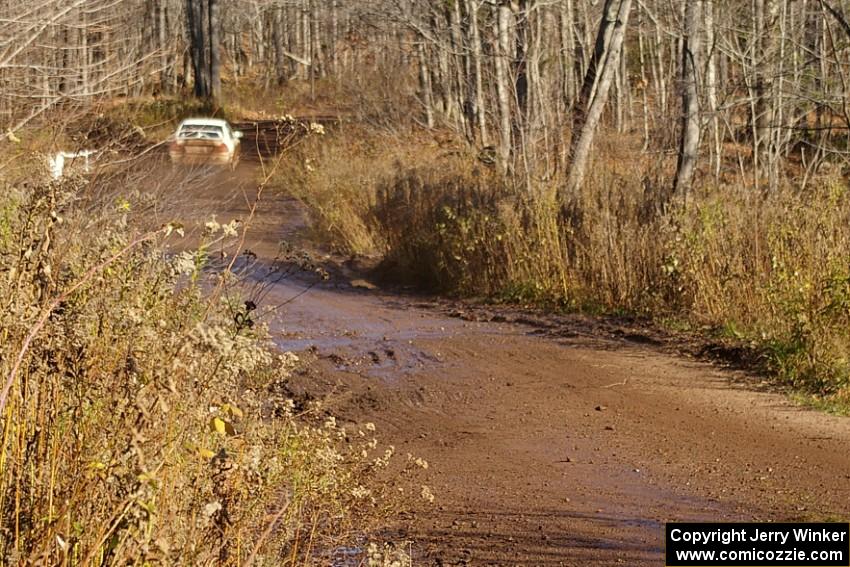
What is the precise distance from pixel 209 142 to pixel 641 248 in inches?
649

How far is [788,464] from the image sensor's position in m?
7.65

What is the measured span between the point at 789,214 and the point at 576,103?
25.2 feet

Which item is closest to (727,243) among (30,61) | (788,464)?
(788,464)

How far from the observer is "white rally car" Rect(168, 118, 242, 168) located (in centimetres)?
2231

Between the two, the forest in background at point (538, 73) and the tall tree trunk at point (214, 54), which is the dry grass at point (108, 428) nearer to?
the forest in background at point (538, 73)

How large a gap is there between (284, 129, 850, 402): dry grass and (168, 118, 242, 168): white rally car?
3.45 metres

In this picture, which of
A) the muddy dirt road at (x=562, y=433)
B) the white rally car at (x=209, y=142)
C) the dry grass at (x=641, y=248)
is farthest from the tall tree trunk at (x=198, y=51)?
the muddy dirt road at (x=562, y=433)

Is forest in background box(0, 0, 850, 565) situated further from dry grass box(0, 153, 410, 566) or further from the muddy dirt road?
the muddy dirt road

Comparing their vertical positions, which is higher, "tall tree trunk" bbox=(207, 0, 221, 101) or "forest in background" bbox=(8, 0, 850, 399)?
"forest in background" bbox=(8, 0, 850, 399)

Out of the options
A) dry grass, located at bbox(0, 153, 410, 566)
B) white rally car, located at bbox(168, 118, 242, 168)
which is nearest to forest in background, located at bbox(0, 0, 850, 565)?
dry grass, located at bbox(0, 153, 410, 566)

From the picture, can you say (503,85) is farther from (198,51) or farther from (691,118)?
(198,51)

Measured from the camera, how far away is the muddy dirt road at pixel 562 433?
6.31 meters

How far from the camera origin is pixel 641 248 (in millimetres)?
13867

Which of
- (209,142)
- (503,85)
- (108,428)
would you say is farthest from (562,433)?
(209,142)
